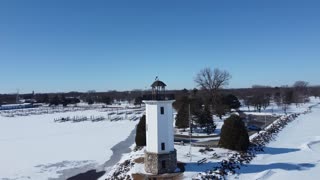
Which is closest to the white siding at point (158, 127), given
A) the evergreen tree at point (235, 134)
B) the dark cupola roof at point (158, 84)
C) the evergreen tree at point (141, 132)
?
the dark cupola roof at point (158, 84)

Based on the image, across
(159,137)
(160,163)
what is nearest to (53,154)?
(160,163)

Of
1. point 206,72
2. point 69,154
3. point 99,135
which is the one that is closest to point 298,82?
point 206,72

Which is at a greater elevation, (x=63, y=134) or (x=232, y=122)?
(x=232, y=122)

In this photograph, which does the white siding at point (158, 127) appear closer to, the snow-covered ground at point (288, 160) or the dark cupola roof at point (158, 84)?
the dark cupola roof at point (158, 84)

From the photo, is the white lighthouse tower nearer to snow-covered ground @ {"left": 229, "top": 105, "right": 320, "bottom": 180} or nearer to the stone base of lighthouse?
the stone base of lighthouse

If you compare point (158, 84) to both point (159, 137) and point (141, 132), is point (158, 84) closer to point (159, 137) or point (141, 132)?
point (159, 137)

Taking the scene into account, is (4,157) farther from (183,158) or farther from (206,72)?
(206,72)

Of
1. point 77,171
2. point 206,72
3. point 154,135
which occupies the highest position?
point 206,72
